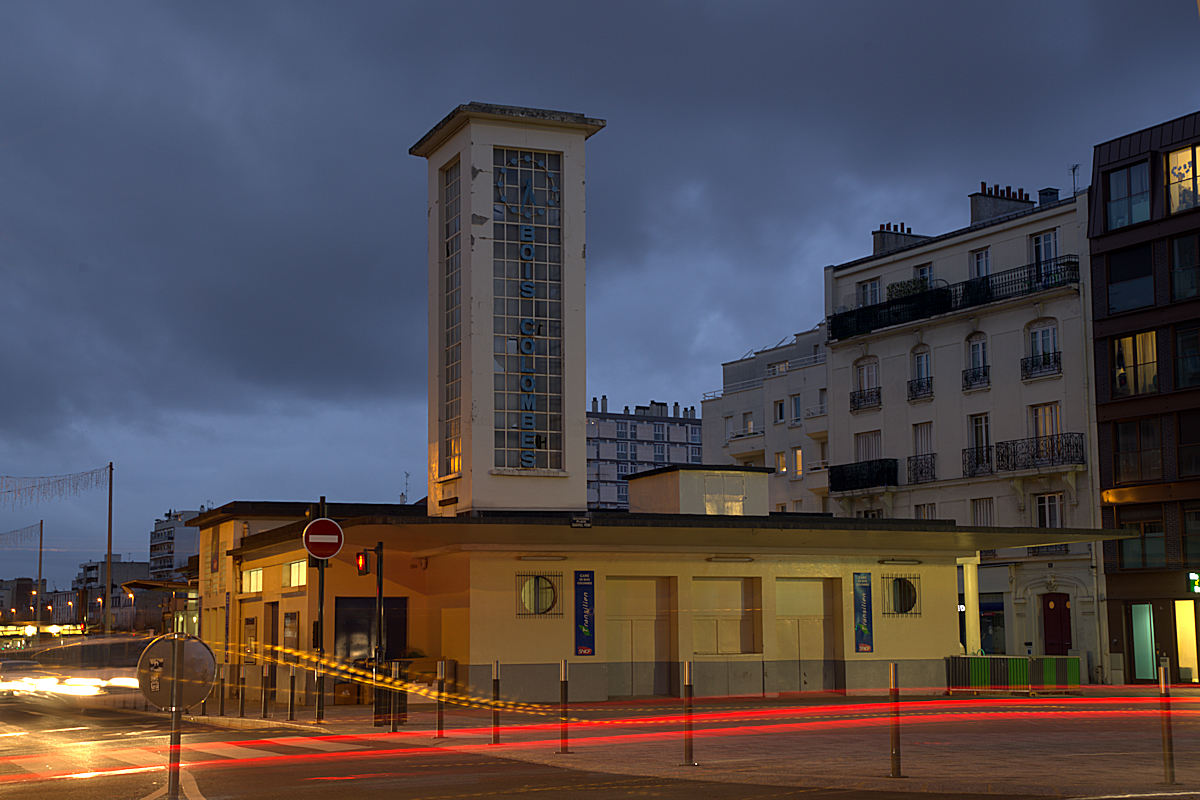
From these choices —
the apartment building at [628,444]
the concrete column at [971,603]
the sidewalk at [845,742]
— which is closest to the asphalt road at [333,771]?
the sidewalk at [845,742]

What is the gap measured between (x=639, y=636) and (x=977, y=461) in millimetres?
25936

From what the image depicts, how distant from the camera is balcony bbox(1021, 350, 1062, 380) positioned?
51.1 metres

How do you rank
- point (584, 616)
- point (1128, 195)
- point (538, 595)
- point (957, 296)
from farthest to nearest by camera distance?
1. point (957, 296)
2. point (1128, 195)
3. point (584, 616)
4. point (538, 595)

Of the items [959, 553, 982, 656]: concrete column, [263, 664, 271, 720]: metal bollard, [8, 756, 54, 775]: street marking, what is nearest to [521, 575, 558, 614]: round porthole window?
[263, 664, 271, 720]: metal bollard

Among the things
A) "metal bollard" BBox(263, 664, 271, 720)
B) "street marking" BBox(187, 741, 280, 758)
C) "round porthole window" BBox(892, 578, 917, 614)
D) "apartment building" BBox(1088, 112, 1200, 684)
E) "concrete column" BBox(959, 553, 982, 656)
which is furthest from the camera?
"apartment building" BBox(1088, 112, 1200, 684)

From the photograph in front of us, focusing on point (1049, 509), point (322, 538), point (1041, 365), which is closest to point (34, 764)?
point (322, 538)

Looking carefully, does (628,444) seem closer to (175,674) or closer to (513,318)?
(513,318)

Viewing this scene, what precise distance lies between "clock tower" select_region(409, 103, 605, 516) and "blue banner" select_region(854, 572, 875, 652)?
763 centimetres

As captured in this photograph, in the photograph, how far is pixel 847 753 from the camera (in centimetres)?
1731

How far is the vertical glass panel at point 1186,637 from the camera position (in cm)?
4631

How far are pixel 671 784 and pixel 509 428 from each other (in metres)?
19.7

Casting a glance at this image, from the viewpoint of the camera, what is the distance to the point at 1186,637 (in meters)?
46.6

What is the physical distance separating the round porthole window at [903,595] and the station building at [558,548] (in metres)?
0.04

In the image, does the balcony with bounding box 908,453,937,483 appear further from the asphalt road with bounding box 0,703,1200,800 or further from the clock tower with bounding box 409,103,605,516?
the asphalt road with bounding box 0,703,1200,800
